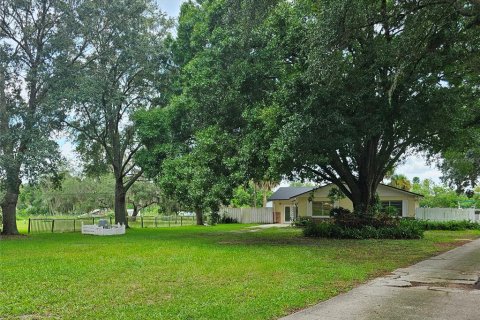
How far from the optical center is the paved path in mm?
6410

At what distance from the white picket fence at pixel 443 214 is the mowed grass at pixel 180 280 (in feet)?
73.7

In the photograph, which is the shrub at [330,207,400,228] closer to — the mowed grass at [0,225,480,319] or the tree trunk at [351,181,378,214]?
the tree trunk at [351,181,378,214]

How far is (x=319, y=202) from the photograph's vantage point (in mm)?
39125

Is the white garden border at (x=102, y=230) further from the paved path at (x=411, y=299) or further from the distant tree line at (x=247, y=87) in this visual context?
the paved path at (x=411, y=299)

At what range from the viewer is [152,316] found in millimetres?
6355

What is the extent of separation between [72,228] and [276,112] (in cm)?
1876

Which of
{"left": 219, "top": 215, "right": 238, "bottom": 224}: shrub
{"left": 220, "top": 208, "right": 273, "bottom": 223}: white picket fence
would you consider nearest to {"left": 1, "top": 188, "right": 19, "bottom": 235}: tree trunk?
{"left": 219, "top": 215, "right": 238, "bottom": 224}: shrub

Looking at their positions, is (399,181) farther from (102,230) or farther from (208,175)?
(208,175)

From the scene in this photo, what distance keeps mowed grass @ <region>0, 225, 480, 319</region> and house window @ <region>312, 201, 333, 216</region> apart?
23.1m

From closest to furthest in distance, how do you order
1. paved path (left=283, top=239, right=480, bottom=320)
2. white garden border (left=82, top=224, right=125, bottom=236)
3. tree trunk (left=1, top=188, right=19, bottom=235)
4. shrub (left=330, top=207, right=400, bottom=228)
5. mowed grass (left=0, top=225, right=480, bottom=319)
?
paved path (left=283, top=239, right=480, bottom=320) → mowed grass (left=0, top=225, right=480, bottom=319) → shrub (left=330, top=207, right=400, bottom=228) → tree trunk (left=1, top=188, right=19, bottom=235) → white garden border (left=82, top=224, right=125, bottom=236)

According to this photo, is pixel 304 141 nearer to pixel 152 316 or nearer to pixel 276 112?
pixel 276 112

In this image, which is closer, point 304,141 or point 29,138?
point 304,141

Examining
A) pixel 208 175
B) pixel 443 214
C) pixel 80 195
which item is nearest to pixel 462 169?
pixel 443 214

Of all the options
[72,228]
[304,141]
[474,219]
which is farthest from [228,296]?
Answer: [474,219]
